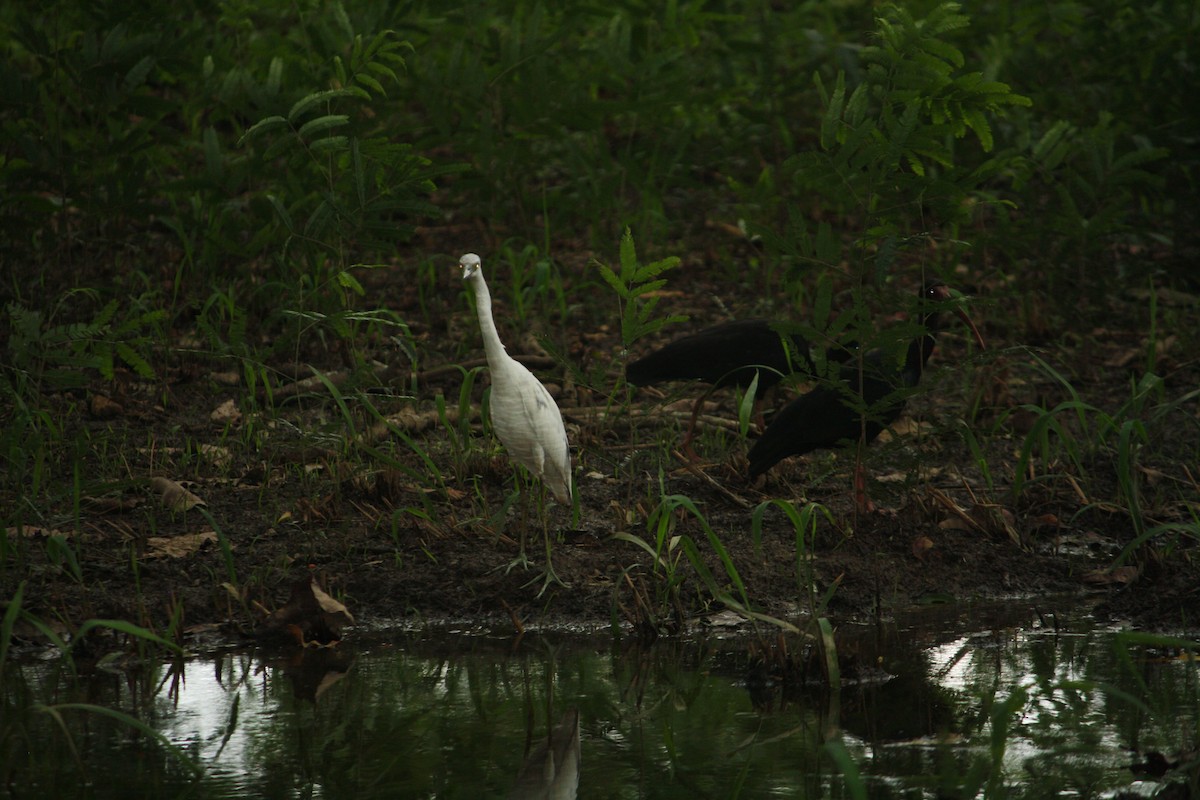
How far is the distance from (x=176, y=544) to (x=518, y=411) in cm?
142

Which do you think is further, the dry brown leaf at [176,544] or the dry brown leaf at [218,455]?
the dry brown leaf at [218,455]

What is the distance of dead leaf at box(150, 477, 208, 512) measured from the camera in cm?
539

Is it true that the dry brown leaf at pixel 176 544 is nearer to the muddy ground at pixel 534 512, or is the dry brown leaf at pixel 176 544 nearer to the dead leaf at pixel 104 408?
the muddy ground at pixel 534 512

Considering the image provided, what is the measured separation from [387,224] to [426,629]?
2.09m

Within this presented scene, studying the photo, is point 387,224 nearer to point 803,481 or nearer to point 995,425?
point 803,481

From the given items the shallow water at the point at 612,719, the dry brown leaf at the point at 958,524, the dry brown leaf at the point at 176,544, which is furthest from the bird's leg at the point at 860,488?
the dry brown leaf at the point at 176,544

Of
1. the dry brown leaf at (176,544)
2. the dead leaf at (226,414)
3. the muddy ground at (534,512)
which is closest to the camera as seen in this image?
the muddy ground at (534,512)

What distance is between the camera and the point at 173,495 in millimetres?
5426

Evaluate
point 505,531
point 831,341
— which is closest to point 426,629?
point 505,531

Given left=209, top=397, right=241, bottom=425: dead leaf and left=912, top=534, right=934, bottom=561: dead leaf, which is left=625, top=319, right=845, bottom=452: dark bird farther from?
left=209, top=397, right=241, bottom=425: dead leaf

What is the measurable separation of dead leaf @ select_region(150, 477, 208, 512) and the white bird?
1396mm

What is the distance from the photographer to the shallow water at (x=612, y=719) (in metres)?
3.32

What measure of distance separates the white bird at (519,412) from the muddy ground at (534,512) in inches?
10.1

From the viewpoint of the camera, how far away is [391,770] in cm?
341
